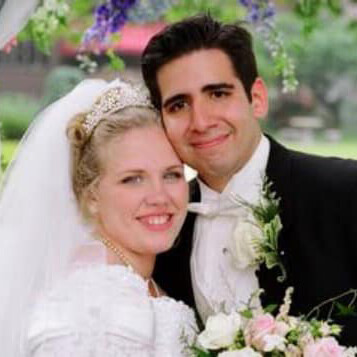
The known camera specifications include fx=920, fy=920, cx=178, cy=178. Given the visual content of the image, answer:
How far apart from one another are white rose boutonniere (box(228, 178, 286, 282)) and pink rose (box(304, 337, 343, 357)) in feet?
1.26

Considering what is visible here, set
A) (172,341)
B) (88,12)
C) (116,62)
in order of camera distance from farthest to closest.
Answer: (88,12) → (116,62) → (172,341)

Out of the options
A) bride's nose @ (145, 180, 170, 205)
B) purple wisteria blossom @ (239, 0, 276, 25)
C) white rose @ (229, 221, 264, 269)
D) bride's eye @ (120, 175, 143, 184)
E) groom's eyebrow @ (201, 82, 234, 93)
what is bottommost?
white rose @ (229, 221, 264, 269)

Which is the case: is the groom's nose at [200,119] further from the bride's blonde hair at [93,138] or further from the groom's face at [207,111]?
the bride's blonde hair at [93,138]

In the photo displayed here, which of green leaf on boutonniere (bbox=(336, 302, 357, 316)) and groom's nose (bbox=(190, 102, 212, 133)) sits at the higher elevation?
groom's nose (bbox=(190, 102, 212, 133))

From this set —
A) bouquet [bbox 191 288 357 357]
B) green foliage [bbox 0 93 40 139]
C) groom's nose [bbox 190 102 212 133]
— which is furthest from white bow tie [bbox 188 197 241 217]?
green foliage [bbox 0 93 40 139]

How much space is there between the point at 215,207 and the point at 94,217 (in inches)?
14.7

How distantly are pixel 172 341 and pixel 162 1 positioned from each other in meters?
2.30

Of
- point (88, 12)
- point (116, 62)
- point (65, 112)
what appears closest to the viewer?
point (65, 112)

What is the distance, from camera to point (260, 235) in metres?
2.60

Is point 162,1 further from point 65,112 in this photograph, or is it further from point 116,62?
point 65,112

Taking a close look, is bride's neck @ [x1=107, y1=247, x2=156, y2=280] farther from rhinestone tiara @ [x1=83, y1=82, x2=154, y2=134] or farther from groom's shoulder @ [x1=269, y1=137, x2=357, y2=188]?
groom's shoulder @ [x1=269, y1=137, x2=357, y2=188]

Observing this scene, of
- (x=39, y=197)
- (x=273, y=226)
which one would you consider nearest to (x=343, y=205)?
(x=273, y=226)

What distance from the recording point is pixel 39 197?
106 inches

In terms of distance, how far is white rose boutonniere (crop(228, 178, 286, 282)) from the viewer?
259 centimetres
